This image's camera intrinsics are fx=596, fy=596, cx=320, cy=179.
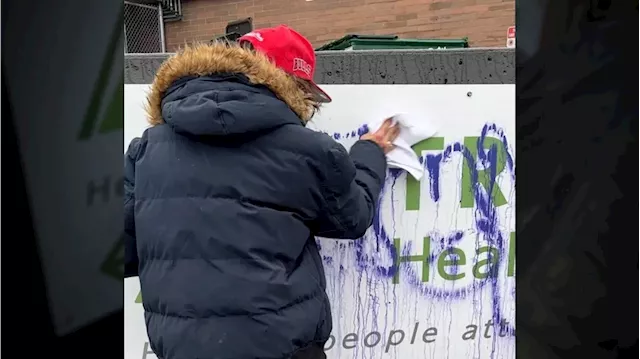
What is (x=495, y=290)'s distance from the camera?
6.93 ft

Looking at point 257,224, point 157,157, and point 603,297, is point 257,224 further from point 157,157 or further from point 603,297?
point 603,297

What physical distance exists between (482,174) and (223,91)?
1.07 meters

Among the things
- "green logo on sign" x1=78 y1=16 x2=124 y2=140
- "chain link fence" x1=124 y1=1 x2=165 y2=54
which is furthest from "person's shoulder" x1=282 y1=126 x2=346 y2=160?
"chain link fence" x1=124 y1=1 x2=165 y2=54

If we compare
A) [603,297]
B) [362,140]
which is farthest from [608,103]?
[362,140]

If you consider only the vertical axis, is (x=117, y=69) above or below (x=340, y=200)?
above

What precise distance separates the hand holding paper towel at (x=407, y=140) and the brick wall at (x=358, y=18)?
5.48 metres

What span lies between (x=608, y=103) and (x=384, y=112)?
3.58 ft

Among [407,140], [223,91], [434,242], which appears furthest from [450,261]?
[223,91]

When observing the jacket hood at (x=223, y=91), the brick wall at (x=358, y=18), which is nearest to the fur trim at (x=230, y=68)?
the jacket hood at (x=223, y=91)

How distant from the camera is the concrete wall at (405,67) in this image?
1959 mm

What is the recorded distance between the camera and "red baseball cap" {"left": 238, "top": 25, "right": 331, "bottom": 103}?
5.09 ft

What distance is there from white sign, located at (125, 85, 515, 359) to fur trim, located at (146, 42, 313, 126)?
0.52 meters

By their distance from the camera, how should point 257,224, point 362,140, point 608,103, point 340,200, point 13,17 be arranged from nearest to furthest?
point 13,17 → point 608,103 → point 257,224 → point 340,200 → point 362,140

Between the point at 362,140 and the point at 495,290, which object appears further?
the point at 495,290
